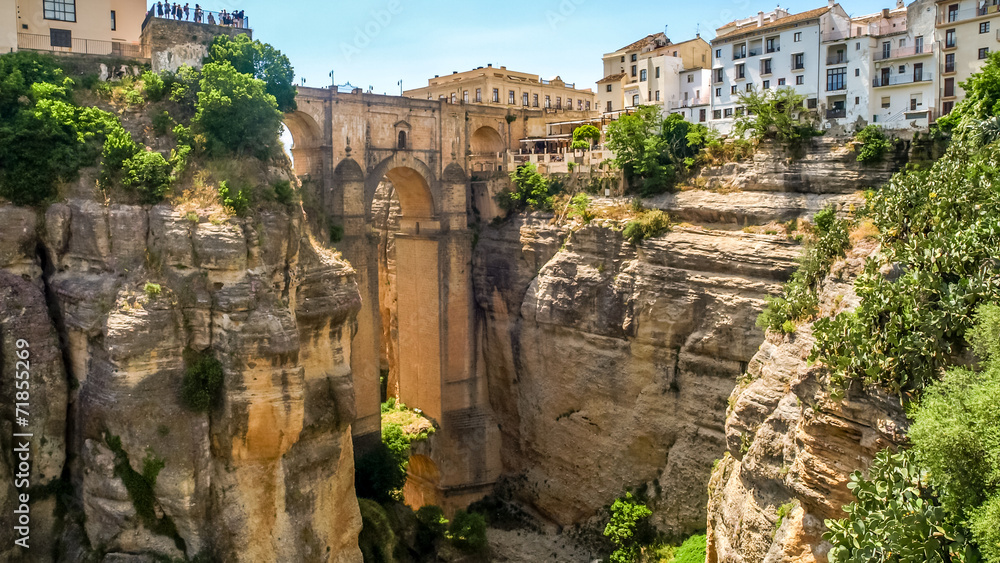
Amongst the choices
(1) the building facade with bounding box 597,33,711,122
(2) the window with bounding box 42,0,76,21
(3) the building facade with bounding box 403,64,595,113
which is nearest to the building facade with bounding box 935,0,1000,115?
(1) the building facade with bounding box 597,33,711,122

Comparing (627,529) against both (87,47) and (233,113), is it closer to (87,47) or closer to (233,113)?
(233,113)

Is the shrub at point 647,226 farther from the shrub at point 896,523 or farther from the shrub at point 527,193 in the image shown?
the shrub at point 896,523

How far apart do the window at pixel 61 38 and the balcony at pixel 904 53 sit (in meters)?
32.0

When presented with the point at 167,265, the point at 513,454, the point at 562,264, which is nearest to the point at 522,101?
the point at 562,264

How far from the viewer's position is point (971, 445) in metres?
10.7

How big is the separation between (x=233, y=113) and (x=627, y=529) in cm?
2086

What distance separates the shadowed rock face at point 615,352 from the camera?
31281mm

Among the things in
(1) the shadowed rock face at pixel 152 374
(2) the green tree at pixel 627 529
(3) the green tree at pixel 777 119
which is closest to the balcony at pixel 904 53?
(3) the green tree at pixel 777 119

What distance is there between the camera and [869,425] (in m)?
12.9

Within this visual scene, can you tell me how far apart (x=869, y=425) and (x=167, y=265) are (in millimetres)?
18170

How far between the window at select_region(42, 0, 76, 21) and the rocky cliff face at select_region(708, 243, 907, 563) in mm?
24864

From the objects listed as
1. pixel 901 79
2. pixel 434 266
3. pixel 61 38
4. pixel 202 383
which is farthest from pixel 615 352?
pixel 61 38

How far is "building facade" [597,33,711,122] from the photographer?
44.9m

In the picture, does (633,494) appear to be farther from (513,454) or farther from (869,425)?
(869,425)
